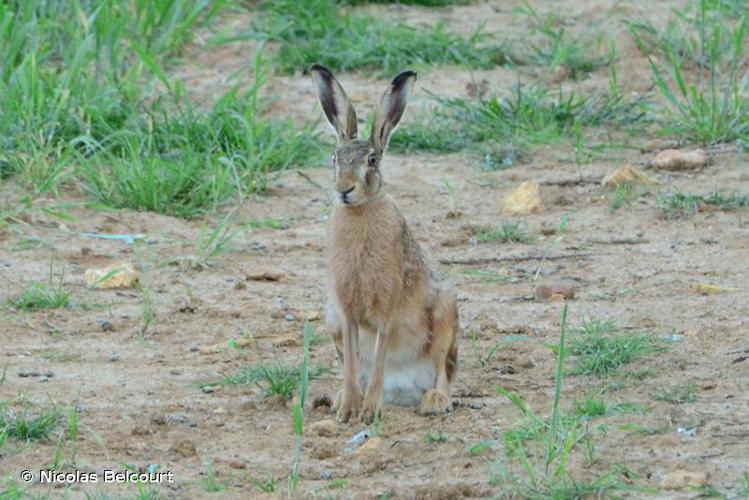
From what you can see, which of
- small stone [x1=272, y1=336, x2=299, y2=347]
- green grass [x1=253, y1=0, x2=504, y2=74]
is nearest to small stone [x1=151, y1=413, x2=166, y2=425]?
small stone [x1=272, y1=336, x2=299, y2=347]

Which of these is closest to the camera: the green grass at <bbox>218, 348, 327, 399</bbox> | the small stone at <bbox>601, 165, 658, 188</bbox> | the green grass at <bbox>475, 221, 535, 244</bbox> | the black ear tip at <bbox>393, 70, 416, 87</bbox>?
the green grass at <bbox>218, 348, 327, 399</bbox>

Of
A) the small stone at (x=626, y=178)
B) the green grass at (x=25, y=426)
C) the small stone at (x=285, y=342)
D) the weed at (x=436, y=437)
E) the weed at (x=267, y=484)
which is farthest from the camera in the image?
the small stone at (x=626, y=178)

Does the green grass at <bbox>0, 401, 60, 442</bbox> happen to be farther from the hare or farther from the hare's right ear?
the hare's right ear

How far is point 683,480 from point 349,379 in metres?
1.30

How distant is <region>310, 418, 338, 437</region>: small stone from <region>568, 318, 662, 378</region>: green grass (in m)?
0.90

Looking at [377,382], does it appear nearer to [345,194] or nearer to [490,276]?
[345,194]

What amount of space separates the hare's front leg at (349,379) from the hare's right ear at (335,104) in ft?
2.10

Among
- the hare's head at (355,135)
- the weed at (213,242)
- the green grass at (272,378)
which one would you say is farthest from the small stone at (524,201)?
the green grass at (272,378)

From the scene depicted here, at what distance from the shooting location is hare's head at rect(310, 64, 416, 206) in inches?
204

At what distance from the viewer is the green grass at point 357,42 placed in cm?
928

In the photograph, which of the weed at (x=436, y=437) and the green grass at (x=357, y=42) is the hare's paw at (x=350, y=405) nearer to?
the weed at (x=436, y=437)

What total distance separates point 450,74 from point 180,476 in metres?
5.02

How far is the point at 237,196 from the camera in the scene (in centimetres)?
761

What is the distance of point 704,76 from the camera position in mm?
9172
